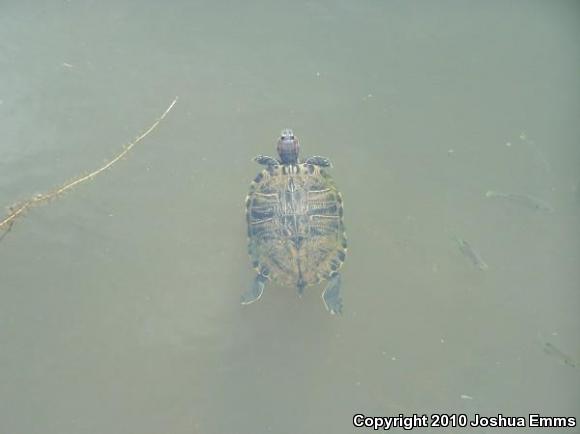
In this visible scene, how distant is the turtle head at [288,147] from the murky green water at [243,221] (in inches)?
11.8

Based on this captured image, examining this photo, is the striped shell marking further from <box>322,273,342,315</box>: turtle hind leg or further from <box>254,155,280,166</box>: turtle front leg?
<box>254,155,280,166</box>: turtle front leg

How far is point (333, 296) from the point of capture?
4.38 m

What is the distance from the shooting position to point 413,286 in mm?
4520

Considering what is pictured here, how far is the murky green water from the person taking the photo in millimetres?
4340

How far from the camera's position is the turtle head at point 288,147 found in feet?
15.3

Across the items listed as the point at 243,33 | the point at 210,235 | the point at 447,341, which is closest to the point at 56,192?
the point at 210,235

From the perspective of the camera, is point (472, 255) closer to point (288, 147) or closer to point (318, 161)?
point (318, 161)

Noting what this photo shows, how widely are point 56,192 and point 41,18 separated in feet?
7.01

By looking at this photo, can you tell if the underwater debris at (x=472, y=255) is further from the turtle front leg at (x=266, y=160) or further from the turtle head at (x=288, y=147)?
the turtle front leg at (x=266, y=160)

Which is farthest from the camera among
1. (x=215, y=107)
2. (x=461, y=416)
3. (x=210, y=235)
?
(x=215, y=107)

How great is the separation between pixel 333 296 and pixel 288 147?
1546mm

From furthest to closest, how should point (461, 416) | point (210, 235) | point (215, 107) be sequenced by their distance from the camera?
point (215, 107), point (210, 235), point (461, 416)

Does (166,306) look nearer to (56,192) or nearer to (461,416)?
(56,192)

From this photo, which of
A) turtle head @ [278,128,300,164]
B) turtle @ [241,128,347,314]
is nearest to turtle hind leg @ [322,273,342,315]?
turtle @ [241,128,347,314]
